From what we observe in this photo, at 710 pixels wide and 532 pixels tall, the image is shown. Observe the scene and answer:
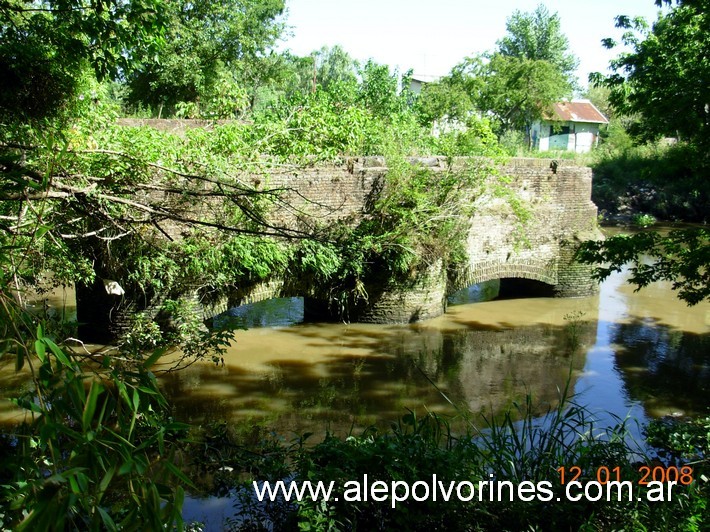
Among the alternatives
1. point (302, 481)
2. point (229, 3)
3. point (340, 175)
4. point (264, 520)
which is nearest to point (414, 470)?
point (302, 481)

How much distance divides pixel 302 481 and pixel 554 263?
1072 centimetres

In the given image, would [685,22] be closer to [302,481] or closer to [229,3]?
[302,481]

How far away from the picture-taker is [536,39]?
49.6m

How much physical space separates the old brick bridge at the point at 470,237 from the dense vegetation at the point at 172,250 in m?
0.33

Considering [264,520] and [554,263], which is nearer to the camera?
[264,520]

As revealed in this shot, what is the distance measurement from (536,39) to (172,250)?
46378 mm

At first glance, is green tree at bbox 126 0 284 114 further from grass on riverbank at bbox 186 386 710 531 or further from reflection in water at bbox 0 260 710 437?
grass on riverbank at bbox 186 386 710 531

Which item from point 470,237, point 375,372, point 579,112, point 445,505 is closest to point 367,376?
point 375,372

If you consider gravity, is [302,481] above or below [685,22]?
→ below

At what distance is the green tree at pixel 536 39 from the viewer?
4912 centimetres

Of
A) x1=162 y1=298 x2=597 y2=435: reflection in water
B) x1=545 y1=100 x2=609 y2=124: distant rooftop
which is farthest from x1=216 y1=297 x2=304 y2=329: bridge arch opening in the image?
x1=545 y1=100 x2=609 y2=124: distant rooftop

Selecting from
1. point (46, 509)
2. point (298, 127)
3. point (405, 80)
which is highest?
point (405, 80)

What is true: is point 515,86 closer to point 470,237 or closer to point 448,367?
point 470,237

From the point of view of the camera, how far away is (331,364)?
1006 centimetres
